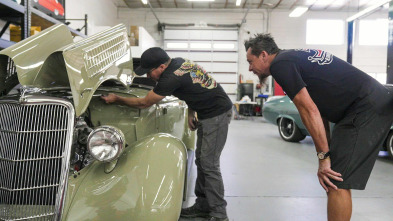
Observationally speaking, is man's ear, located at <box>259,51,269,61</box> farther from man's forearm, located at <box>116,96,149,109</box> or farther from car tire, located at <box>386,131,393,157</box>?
car tire, located at <box>386,131,393,157</box>

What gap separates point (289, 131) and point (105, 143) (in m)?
6.12

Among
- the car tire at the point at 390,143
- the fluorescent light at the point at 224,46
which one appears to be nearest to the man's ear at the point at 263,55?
the car tire at the point at 390,143

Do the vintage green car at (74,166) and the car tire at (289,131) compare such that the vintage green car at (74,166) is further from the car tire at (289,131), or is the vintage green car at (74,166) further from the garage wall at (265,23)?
the garage wall at (265,23)

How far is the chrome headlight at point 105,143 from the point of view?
1658mm

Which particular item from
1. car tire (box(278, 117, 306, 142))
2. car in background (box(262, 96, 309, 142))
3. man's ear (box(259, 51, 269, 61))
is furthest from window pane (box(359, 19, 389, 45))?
man's ear (box(259, 51, 269, 61))

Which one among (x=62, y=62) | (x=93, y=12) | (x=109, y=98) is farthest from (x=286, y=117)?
(x=93, y=12)

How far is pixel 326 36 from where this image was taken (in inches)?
645

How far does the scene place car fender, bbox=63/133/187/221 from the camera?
1.50 m

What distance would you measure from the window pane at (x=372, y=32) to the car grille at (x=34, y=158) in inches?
715

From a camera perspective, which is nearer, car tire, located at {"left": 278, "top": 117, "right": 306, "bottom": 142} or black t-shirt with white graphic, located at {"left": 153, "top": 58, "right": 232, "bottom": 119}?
black t-shirt with white graphic, located at {"left": 153, "top": 58, "right": 232, "bottom": 119}

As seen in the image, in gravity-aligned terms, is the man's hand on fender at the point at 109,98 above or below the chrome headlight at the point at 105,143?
above

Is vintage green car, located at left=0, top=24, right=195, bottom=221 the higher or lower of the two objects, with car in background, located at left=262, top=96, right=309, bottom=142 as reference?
higher

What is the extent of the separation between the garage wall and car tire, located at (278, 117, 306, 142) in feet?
31.2

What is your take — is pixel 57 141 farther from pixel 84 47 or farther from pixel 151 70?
pixel 151 70
